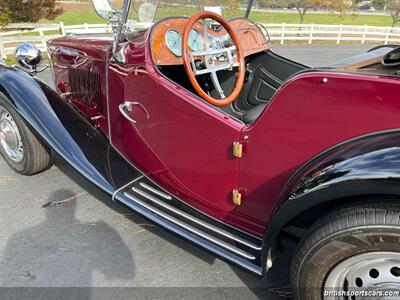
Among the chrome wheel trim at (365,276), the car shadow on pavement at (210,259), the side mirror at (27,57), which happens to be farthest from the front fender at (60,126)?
the chrome wheel trim at (365,276)

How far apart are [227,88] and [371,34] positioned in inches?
787

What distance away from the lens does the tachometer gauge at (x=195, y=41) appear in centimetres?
281

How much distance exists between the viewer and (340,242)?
164cm

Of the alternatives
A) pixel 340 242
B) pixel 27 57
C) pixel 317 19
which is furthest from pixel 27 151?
pixel 317 19

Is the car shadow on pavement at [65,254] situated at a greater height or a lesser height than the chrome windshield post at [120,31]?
lesser

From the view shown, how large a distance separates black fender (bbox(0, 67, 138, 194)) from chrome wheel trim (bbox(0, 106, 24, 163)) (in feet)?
0.93

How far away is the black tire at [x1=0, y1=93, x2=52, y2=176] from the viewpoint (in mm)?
3465

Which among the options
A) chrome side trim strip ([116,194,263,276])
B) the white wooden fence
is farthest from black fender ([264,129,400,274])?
the white wooden fence

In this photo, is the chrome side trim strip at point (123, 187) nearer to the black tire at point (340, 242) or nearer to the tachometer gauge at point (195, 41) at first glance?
the tachometer gauge at point (195, 41)

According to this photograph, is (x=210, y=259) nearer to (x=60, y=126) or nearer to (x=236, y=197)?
(x=236, y=197)

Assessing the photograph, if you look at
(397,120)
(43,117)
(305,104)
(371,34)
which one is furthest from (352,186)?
(371,34)

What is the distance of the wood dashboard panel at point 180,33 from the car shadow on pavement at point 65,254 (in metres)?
1.34

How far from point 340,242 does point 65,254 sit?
185 centimetres

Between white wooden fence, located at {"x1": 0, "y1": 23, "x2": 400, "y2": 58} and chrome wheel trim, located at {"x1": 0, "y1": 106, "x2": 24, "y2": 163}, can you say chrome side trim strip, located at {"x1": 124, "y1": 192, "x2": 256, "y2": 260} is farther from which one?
white wooden fence, located at {"x1": 0, "y1": 23, "x2": 400, "y2": 58}
